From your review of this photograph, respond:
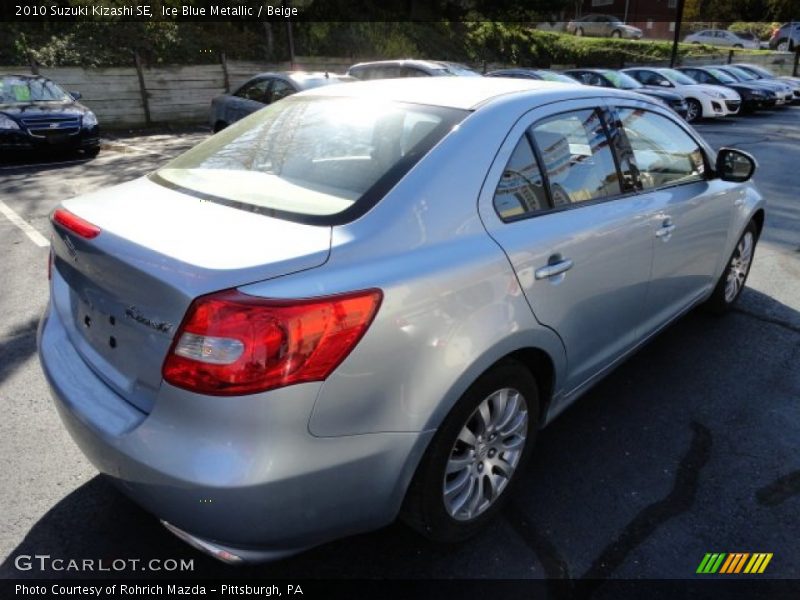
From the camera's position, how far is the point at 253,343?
5.34 ft

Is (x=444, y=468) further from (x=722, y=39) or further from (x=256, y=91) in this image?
(x=722, y=39)

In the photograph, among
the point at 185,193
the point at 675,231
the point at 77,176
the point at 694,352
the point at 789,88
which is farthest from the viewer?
the point at 789,88

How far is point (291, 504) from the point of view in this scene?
172cm

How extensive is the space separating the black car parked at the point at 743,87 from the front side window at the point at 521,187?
19.3 metres

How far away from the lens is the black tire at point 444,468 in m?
2.03

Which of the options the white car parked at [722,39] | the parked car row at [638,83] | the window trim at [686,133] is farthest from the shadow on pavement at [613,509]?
→ the white car parked at [722,39]

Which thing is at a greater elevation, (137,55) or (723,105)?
(137,55)

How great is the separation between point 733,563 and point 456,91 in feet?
6.94

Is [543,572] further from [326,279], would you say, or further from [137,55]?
[137,55]

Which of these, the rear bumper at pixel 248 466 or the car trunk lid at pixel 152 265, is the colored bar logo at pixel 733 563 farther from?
the car trunk lid at pixel 152 265

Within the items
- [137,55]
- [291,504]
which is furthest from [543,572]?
[137,55]

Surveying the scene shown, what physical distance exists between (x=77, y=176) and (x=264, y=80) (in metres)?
3.30

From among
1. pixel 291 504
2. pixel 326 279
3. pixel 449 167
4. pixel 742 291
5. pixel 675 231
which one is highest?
pixel 449 167

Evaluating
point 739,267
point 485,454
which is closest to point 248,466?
point 485,454
